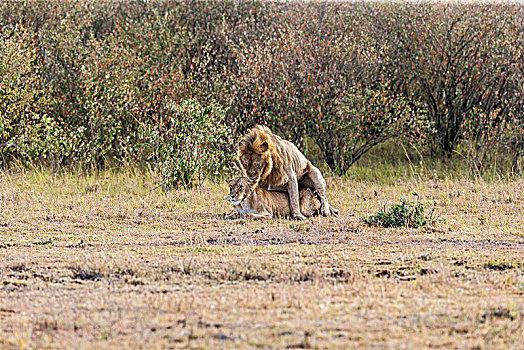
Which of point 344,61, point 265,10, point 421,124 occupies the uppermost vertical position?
point 265,10

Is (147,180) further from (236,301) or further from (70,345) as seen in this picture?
(70,345)

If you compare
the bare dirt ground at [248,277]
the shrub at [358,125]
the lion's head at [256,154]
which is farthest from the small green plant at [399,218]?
the shrub at [358,125]

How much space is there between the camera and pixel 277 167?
10.1 m

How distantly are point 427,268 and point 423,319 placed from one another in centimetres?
196

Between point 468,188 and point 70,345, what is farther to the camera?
point 468,188

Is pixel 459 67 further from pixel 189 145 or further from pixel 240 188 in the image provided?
pixel 240 188

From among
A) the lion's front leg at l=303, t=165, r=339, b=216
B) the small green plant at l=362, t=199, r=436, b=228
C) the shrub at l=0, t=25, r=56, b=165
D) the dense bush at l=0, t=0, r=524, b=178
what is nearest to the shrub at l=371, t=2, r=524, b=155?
the dense bush at l=0, t=0, r=524, b=178

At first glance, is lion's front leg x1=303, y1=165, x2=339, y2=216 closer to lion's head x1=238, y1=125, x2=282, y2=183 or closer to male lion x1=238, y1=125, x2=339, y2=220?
male lion x1=238, y1=125, x2=339, y2=220

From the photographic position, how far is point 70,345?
4449 mm

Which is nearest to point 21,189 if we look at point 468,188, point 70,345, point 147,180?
point 147,180

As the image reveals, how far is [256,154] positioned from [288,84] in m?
5.72

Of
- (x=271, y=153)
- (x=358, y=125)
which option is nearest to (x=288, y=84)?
(x=358, y=125)

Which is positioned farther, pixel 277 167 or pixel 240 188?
pixel 277 167

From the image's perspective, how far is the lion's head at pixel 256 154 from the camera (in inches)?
384
